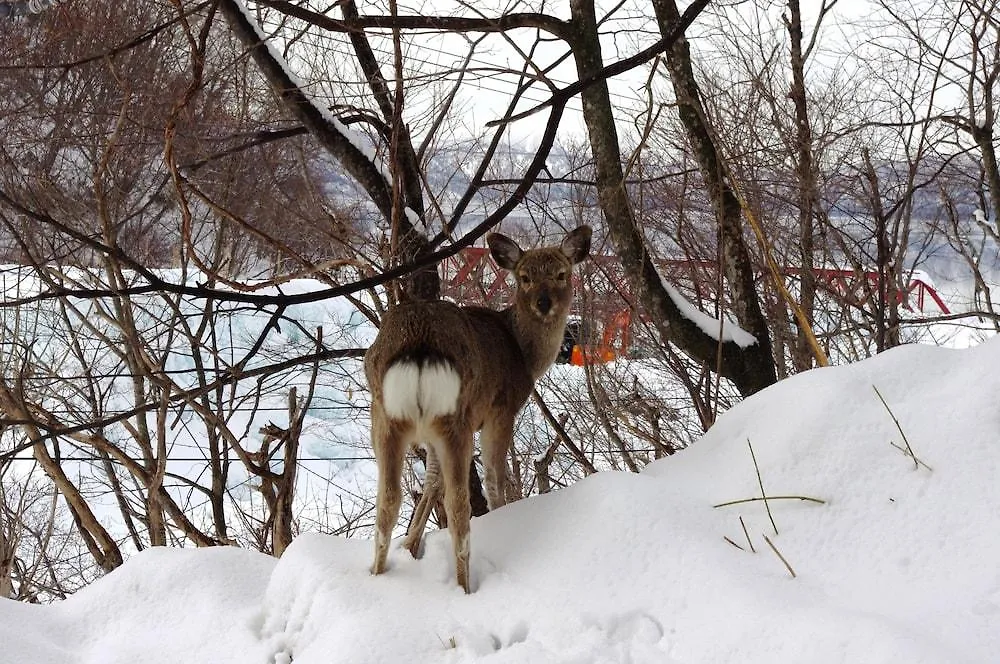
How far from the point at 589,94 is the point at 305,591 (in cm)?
392

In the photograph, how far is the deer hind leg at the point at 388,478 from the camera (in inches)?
144

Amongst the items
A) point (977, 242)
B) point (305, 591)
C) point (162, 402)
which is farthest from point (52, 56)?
point (977, 242)

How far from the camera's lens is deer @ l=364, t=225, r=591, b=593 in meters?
3.57

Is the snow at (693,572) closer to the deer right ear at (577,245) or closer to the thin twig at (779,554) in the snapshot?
the thin twig at (779,554)

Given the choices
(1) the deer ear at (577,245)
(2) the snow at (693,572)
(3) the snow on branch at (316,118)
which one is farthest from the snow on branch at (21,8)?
(2) the snow at (693,572)

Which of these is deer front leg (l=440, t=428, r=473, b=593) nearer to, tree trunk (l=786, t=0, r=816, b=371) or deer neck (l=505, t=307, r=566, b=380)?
deer neck (l=505, t=307, r=566, b=380)

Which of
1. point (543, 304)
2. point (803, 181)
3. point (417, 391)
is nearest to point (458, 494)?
point (417, 391)

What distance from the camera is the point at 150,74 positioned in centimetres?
727

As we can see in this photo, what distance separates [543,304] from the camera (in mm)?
5031

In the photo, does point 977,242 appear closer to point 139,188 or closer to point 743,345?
point 743,345

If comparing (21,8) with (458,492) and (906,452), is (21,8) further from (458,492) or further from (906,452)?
(906,452)

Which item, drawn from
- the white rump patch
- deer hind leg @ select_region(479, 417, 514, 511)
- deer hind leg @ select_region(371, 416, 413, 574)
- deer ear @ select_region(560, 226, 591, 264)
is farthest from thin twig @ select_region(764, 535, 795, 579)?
deer ear @ select_region(560, 226, 591, 264)

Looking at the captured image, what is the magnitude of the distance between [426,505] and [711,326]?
2.68 m

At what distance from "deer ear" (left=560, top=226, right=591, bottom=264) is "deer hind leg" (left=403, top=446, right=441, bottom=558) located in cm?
171
